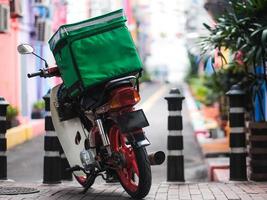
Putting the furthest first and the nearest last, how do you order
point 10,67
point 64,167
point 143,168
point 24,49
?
point 10,67, point 64,167, point 24,49, point 143,168

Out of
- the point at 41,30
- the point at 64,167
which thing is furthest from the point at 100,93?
the point at 41,30

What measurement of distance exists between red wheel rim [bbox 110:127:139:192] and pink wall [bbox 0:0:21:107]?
9061 mm

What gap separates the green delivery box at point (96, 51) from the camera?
17.6 feet

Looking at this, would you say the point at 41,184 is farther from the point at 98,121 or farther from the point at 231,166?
the point at 231,166

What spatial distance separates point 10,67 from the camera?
1508 centimetres

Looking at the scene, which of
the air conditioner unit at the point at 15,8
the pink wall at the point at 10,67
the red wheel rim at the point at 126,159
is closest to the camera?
the red wheel rim at the point at 126,159

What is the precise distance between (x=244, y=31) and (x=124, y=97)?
8.20ft

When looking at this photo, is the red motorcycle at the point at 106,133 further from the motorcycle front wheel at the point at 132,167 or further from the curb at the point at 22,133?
the curb at the point at 22,133

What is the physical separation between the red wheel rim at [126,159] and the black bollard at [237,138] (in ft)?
5.11

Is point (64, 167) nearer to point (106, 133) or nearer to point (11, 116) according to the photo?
point (106, 133)

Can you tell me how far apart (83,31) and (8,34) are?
31.7 feet

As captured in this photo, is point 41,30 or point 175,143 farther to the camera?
point 41,30

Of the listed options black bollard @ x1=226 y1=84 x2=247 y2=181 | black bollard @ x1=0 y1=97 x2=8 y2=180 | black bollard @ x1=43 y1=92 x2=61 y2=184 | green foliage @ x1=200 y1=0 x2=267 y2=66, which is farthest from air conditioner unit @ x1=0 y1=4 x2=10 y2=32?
black bollard @ x1=226 y1=84 x2=247 y2=181

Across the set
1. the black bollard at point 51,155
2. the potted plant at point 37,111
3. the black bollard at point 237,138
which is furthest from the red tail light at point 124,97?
the potted plant at point 37,111
